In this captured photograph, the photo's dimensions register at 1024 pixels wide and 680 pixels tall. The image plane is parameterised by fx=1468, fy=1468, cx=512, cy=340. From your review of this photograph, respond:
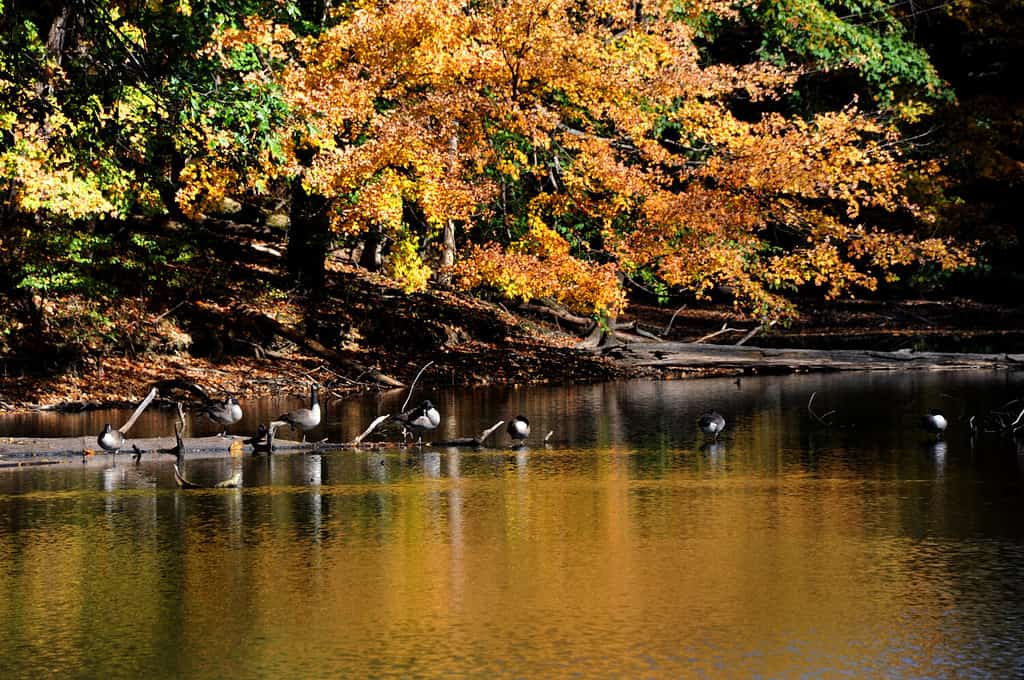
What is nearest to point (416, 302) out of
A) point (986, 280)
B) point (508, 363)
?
point (508, 363)

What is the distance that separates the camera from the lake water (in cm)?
870

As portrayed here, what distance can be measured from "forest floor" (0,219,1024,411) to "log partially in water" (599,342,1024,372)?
25.6 inches

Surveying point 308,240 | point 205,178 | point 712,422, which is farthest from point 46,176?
point 712,422

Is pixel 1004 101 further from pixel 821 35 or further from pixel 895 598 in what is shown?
pixel 895 598

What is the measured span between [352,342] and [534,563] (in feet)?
77.8

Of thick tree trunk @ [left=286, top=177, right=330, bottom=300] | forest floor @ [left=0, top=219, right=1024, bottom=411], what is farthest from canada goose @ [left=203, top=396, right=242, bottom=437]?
thick tree trunk @ [left=286, top=177, right=330, bottom=300]

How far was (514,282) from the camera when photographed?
31031 millimetres

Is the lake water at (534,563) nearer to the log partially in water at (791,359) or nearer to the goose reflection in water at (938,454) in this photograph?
the goose reflection in water at (938,454)

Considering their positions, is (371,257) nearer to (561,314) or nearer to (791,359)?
(561,314)

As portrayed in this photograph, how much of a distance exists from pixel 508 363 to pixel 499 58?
27.5ft

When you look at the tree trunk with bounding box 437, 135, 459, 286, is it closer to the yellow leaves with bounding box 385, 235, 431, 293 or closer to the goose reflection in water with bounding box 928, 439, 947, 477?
the yellow leaves with bounding box 385, 235, 431, 293

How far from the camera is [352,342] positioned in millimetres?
34781

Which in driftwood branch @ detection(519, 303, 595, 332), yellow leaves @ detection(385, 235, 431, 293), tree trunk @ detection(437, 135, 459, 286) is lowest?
driftwood branch @ detection(519, 303, 595, 332)

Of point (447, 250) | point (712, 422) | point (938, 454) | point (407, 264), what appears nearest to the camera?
point (938, 454)
